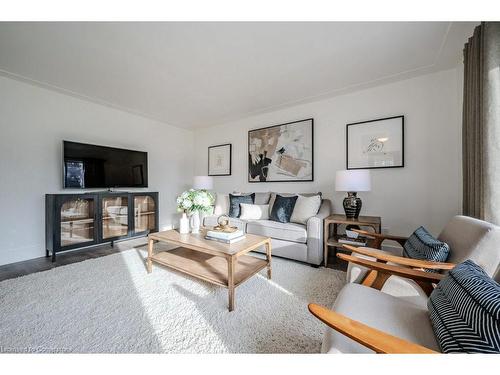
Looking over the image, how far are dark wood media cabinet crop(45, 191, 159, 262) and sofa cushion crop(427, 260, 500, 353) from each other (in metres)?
3.54

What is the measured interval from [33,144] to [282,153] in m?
3.44

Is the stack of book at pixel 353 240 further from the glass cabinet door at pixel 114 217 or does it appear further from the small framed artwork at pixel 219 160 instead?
the glass cabinet door at pixel 114 217

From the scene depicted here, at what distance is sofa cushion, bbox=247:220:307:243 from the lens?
247cm

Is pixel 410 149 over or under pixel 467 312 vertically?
over

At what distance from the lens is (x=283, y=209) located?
283cm

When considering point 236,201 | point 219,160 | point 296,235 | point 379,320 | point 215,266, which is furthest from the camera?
point 219,160

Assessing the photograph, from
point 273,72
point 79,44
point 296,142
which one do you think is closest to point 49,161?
point 79,44

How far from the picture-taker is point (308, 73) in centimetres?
242

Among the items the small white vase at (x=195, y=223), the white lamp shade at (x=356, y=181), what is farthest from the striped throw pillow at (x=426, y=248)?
the small white vase at (x=195, y=223)

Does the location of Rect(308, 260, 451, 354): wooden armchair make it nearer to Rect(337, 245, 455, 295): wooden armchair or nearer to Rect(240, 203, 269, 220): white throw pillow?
Rect(337, 245, 455, 295): wooden armchair

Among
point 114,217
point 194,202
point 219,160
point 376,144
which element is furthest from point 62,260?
point 376,144

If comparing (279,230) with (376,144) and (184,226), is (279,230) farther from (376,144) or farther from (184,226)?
(376,144)

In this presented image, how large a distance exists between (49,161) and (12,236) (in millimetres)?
1009

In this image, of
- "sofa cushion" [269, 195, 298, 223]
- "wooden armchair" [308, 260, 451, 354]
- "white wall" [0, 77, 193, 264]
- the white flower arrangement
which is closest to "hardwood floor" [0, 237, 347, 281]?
"white wall" [0, 77, 193, 264]
